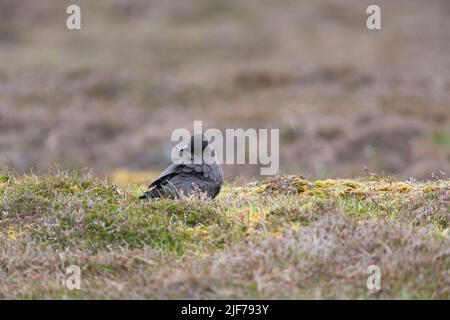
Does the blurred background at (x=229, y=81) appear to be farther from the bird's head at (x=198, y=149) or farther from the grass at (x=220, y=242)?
the grass at (x=220, y=242)

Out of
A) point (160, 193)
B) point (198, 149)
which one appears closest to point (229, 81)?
point (198, 149)

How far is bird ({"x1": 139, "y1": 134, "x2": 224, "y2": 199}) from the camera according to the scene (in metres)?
7.85

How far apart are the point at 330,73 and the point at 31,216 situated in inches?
944

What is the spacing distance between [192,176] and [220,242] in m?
1.48

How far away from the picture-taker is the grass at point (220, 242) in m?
5.75

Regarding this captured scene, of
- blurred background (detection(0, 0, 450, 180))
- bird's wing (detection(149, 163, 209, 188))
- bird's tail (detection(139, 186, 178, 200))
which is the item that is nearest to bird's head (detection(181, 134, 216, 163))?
bird's wing (detection(149, 163, 209, 188))

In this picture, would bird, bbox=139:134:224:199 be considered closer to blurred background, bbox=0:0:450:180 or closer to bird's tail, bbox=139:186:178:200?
bird's tail, bbox=139:186:178:200

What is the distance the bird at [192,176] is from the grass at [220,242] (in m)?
0.26

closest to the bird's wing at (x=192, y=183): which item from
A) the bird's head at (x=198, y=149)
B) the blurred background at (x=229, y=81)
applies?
the bird's head at (x=198, y=149)
